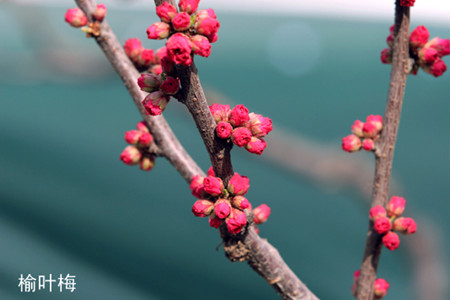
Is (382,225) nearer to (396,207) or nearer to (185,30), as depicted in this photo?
(396,207)

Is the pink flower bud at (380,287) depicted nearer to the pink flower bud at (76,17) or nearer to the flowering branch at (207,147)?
the flowering branch at (207,147)

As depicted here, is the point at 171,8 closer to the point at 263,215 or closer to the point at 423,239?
the point at 263,215

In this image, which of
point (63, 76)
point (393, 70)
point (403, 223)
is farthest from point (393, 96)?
point (63, 76)

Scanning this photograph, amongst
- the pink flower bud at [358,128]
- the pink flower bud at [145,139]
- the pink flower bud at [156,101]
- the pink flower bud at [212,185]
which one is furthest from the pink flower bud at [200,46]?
the pink flower bud at [358,128]

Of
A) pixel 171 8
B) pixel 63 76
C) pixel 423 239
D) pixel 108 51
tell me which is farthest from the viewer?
pixel 63 76

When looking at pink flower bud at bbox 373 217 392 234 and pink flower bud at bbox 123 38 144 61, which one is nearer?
pink flower bud at bbox 373 217 392 234

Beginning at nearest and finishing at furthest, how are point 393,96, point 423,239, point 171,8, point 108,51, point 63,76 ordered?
point 171,8 < point 393,96 < point 108,51 < point 423,239 < point 63,76

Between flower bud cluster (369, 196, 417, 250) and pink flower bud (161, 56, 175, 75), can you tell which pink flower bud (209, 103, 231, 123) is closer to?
pink flower bud (161, 56, 175, 75)

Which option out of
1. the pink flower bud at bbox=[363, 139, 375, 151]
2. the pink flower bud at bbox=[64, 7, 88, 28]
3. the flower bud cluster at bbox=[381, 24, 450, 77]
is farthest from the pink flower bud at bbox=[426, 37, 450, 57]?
the pink flower bud at bbox=[64, 7, 88, 28]
